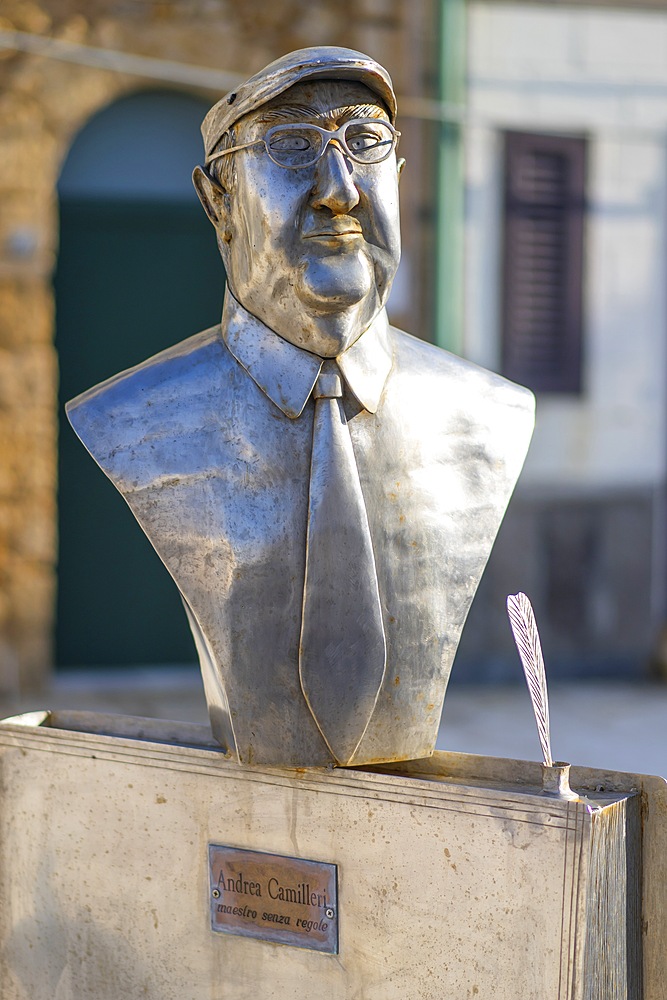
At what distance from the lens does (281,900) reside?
2.31 m

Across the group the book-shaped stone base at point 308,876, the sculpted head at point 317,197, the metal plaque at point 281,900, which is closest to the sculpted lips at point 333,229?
the sculpted head at point 317,197

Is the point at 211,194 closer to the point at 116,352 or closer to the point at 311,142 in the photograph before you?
the point at 311,142

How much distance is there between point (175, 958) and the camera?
2404mm

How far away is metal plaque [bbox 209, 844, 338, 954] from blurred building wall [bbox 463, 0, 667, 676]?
3.73 metres

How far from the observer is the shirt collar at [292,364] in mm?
2266

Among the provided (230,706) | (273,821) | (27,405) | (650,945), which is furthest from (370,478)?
(27,405)

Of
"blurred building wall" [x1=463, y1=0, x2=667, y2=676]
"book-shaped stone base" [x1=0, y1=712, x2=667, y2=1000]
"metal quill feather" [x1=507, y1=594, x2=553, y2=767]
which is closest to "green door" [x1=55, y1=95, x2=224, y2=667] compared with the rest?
"blurred building wall" [x1=463, y1=0, x2=667, y2=676]

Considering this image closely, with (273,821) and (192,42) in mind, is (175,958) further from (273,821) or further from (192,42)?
(192,42)

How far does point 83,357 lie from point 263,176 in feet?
12.8

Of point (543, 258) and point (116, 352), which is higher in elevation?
point (543, 258)

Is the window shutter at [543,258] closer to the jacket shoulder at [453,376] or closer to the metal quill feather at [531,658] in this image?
the jacket shoulder at [453,376]

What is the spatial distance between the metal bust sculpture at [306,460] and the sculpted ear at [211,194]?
0.09ft

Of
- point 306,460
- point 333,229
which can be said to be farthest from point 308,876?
point 333,229

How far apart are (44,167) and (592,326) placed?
7.93ft
